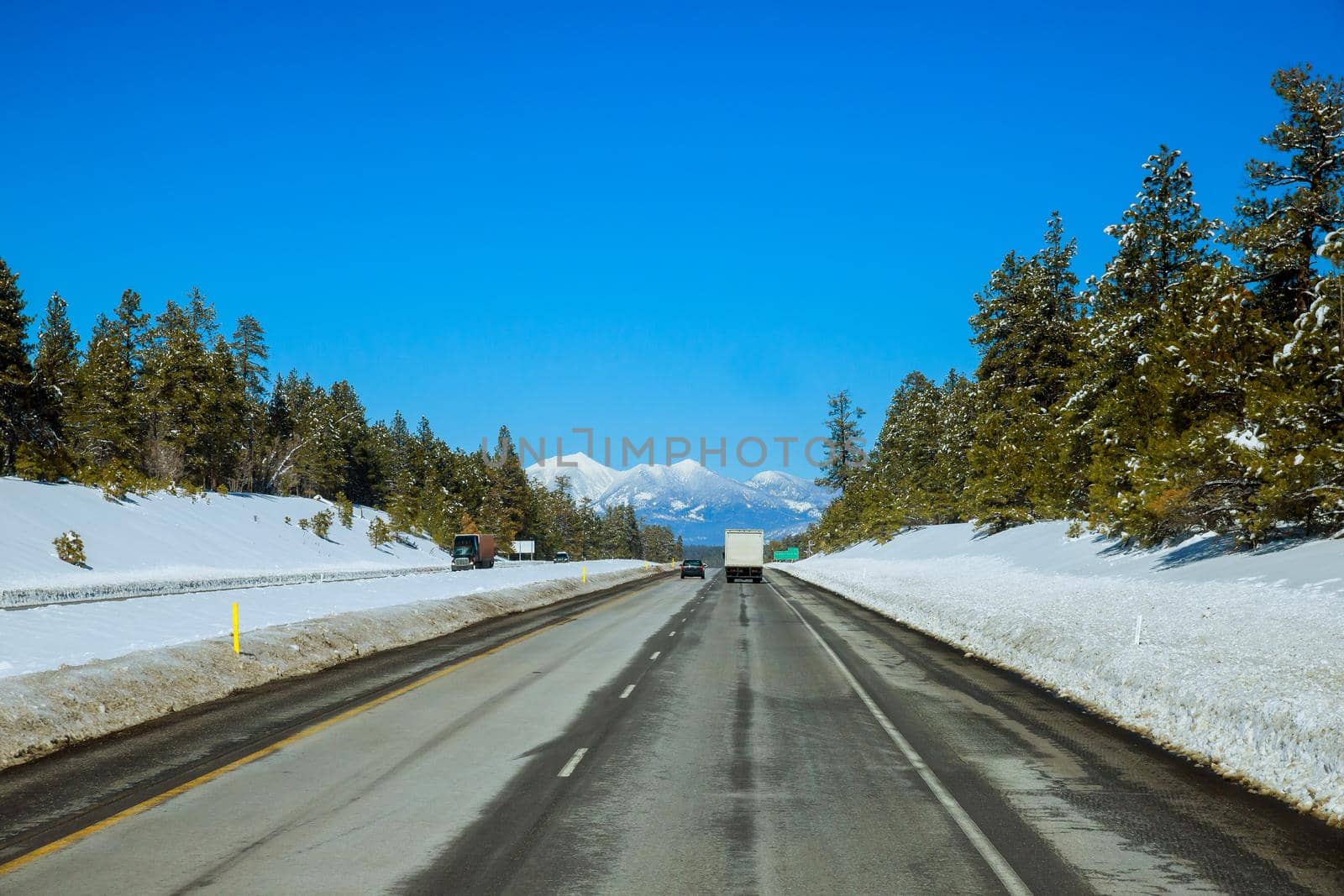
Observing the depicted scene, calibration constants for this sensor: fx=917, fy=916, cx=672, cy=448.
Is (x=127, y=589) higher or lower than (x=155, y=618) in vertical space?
lower

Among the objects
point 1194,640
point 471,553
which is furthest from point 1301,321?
point 471,553

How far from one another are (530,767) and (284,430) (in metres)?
128

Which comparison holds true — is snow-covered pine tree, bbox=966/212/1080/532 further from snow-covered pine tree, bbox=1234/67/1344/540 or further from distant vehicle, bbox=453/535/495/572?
distant vehicle, bbox=453/535/495/572

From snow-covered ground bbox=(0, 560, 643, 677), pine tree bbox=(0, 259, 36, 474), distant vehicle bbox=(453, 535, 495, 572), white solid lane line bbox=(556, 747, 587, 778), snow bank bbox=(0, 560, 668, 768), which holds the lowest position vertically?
white solid lane line bbox=(556, 747, 587, 778)

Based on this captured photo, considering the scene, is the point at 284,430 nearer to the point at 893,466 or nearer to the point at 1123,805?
the point at 893,466

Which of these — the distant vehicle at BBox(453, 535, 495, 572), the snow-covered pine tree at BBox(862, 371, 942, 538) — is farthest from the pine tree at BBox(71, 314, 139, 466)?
the snow-covered pine tree at BBox(862, 371, 942, 538)

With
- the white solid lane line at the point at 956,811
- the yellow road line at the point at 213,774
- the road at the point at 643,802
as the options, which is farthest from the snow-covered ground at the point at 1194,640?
the yellow road line at the point at 213,774

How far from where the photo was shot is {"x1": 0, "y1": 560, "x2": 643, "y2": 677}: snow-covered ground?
15.8m

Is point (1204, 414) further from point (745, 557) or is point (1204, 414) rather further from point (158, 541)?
point (158, 541)

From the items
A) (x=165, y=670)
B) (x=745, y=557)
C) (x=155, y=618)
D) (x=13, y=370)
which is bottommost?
(x=165, y=670)

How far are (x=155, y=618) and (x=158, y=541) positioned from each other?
46.7 meters

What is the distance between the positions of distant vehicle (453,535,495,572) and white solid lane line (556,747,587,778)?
65248 millimetres

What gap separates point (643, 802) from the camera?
8109 millimetres

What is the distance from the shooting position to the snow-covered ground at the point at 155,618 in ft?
51.8
